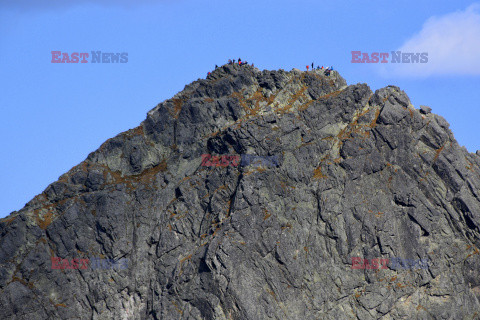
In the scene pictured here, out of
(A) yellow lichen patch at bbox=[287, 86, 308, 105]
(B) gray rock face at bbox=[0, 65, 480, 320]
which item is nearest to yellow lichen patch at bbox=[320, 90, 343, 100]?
(B) gray rock face at bbox=[0, 65, 480, 320]

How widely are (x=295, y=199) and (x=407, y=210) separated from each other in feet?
37.3

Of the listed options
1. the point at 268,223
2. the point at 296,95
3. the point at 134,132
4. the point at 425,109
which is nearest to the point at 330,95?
the point at 296,95

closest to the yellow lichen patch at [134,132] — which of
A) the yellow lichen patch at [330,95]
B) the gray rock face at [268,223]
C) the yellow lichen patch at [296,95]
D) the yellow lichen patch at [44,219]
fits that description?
the gray rock face at [268,223]

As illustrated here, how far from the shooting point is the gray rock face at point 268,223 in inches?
3236

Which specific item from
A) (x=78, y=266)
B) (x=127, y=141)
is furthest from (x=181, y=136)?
(x=78, y=266)

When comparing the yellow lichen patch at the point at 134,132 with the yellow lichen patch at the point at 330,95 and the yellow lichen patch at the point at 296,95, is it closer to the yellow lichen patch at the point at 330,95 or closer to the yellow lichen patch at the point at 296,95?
the yellow lichen patch at the point at 296,95

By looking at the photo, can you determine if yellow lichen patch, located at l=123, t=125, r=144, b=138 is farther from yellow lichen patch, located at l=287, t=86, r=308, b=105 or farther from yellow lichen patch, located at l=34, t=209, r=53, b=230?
yellow lichen patch, located at l=287, t=86, r=308, b=105

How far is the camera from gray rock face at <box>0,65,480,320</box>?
82188mm

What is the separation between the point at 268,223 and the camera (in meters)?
83.4

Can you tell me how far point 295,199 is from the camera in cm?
8538

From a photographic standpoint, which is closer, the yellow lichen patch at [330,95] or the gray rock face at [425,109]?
the yellow lichen patch at [330,95]

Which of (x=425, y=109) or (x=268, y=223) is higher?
(x=425, y=109)

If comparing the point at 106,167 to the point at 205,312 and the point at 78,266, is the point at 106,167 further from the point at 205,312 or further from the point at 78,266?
the point at 205,312

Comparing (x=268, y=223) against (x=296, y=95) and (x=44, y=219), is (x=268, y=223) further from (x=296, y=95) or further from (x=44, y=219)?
(x=44, y=219)
